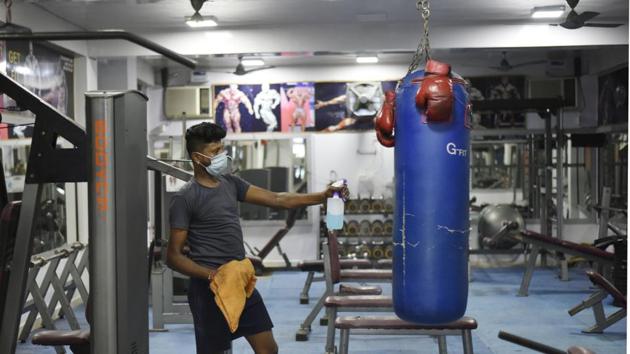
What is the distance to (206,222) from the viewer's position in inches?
131

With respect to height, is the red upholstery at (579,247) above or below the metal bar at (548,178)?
Result: below

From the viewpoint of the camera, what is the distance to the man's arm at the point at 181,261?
3.25 meters

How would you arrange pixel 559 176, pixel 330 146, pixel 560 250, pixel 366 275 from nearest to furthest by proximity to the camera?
pixel 366 275 < pixel 560 250 < pixel 559 176 < pixel 330 146

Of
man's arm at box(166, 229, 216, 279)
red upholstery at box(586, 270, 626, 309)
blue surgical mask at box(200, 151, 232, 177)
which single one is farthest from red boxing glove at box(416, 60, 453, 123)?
red upholstery at box(586, 270, 626, 309)

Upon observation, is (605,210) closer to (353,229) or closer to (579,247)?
(579,247)

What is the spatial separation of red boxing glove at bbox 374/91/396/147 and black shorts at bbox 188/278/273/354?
1024 mm

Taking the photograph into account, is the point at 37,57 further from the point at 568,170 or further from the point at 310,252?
the point at 568,170

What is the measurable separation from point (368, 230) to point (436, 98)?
647cm

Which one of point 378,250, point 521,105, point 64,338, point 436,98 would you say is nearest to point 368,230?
point 378,250

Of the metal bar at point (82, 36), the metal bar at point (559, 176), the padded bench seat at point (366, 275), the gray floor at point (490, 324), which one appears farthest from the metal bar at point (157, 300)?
the metal bar at point (559, 176)

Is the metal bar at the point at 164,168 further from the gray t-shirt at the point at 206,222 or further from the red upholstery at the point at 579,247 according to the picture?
the red upholstery at the point at 579,247

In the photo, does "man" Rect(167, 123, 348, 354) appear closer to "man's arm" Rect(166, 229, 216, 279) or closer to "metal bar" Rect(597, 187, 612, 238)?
"man's arm" Rect(166, 229, 216, 279)

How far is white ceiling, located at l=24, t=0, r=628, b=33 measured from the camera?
670 centimetres

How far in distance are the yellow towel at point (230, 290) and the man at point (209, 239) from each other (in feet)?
0.17
